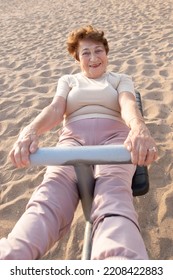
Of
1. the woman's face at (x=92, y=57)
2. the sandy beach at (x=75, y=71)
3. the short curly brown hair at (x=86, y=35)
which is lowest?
the sandy beach at (x=75, y=71)

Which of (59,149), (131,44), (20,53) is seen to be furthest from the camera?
(20,53)

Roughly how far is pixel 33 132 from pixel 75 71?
290 centimetres

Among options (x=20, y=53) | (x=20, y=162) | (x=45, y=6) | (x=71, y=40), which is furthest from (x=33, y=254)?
(x=45, y=6)

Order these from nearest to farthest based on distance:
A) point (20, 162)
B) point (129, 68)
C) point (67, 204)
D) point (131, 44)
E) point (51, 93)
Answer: point (20, 162) < point (67, 204) < point (51, 93) < point (129, 68) < point (131, 44)

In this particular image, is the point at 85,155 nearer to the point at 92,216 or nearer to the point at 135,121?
the point at 92,216

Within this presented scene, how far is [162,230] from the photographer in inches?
73.4

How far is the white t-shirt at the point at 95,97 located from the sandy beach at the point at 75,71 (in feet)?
1.99

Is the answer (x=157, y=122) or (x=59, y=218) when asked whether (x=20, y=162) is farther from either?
(x=157, y=122)

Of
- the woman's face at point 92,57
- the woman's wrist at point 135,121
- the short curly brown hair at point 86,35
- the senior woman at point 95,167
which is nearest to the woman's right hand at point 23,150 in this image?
the senior woman at point 95,167

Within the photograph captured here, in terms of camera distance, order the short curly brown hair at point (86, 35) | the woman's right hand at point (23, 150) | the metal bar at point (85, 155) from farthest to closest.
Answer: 1. the short curly brown hair at point (86, 35)
2. the woman's right hand at point (23, 150)
3. the metal bar at point (85, 155)

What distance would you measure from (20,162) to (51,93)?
8.24 feet

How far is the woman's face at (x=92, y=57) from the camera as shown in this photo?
1941mm

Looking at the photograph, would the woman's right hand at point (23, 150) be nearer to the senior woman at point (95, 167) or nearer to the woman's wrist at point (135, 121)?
the senior woman at point (95, 167)

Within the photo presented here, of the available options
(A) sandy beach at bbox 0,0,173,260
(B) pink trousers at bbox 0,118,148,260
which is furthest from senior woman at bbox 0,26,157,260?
(A) sandy beach at bbox 0,0,173,260
